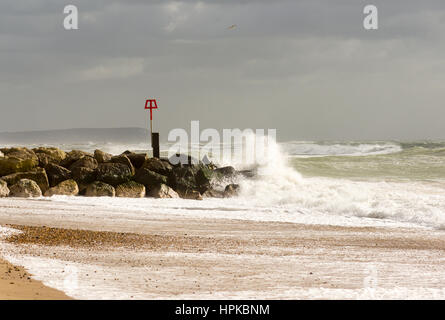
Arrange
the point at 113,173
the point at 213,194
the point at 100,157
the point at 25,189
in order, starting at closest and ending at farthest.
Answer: the point at 25,189, the point at 113,173, the point at 213,194, the point at 100,157

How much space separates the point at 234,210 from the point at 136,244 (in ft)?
19.2

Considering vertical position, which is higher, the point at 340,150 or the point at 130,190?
the point at 340,150

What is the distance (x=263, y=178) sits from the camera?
68.3 feet

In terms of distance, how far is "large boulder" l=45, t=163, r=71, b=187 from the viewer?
17.8 meters

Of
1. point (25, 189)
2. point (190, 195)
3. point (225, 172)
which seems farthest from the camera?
point (225, 172)

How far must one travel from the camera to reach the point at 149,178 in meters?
18.1

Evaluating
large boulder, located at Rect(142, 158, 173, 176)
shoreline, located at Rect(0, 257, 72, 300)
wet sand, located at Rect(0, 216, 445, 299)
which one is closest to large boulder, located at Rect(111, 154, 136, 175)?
large boulder, located at Rect(142, 158, 173, 176)

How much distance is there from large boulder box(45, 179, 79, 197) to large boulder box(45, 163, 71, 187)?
0.70 meters

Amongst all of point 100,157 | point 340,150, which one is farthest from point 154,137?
point 340,150

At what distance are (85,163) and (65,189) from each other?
1.66 m

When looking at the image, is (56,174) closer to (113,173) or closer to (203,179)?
(113,173)

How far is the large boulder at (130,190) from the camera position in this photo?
17.4 m
